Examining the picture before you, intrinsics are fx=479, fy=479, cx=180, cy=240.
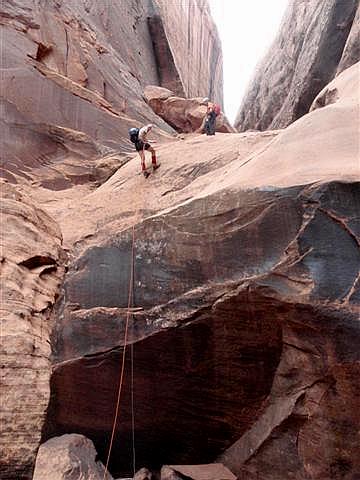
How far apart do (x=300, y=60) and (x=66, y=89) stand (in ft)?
27.1

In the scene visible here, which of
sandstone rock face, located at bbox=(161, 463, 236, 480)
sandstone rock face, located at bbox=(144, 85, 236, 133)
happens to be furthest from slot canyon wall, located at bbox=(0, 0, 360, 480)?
sandstone rock face, located at bbox=(144, 85, 236, 133)

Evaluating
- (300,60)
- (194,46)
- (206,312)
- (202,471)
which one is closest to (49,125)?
(206,312)

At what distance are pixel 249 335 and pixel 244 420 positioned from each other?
53.4 inches

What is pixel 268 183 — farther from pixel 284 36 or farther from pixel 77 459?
pixel 284 36

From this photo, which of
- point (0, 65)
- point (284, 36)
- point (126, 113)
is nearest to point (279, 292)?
point (0, 65)

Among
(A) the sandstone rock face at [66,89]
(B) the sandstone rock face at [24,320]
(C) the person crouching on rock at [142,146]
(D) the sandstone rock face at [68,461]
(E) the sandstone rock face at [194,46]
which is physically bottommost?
(D) the sandstone rock face at [68,461]

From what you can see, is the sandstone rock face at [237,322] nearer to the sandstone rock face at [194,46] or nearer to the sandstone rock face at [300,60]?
the sandstone rock face at [300,60]

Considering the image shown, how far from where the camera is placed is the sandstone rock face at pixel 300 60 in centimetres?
1405

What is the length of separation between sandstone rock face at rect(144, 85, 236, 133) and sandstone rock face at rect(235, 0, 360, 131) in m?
2.41

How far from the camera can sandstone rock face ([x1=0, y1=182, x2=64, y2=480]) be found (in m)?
5.39

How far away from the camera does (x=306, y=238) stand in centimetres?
602

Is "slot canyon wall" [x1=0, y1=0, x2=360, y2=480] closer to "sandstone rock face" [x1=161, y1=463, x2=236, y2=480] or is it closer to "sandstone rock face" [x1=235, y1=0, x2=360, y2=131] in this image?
"sandstone rock face" [x1=161, y1=463, x2=236, y2=480]

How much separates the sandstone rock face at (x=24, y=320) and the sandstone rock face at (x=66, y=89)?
328cm

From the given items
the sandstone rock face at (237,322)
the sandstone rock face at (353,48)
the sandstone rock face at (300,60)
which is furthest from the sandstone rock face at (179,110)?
the sandstone rock face at (237,322)
